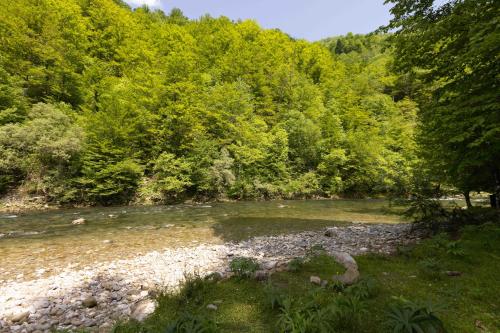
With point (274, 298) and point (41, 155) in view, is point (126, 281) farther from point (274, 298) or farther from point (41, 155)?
point (41, 155)

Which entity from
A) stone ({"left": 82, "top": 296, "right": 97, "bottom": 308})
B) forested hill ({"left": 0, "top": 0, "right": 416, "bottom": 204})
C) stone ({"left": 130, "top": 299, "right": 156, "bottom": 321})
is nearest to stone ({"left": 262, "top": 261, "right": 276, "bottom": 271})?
stone ({"left": 130, "top": 299, "right": 156, "bottom": 321})

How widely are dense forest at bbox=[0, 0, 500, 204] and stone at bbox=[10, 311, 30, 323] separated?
11.1m

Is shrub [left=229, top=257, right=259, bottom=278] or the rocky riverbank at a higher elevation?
shrub [left=229, top=257, right=259, bottom=278]

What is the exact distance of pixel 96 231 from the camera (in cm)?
1303

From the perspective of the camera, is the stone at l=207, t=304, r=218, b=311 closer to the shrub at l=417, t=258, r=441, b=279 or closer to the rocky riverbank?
the rocky riverbank

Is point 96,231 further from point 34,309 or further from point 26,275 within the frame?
point 34,309

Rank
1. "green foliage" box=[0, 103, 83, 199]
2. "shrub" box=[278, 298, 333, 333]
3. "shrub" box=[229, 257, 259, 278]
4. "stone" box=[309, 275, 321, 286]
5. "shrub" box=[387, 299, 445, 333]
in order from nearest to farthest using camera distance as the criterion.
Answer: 1. "shrub" box=[387, 299, 445, 333]
2. "shrub" box=[278, 298, 333, 333]
3. "stone" box=[309, 275, 321, 286]
4. "shrub" box=[229, 257, 259, 278]
5. "green foliage" box=[0, 103, 83, 199]

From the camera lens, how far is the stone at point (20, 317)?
5.35m

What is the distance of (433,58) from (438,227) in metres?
5.47

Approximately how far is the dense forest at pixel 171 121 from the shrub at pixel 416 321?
22.6 ft

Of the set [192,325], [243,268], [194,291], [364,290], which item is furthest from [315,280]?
[192,325]

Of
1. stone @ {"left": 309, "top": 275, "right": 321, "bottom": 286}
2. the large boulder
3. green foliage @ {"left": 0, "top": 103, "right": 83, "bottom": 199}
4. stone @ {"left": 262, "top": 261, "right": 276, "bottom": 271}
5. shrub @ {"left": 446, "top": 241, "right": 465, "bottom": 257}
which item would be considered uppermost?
green foliage @ {"left": 0, "top": 103, "right": 83, "bottom": 199}

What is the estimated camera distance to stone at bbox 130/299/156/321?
504 centimetres

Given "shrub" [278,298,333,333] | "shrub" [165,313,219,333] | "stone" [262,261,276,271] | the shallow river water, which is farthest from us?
the shallow river water
